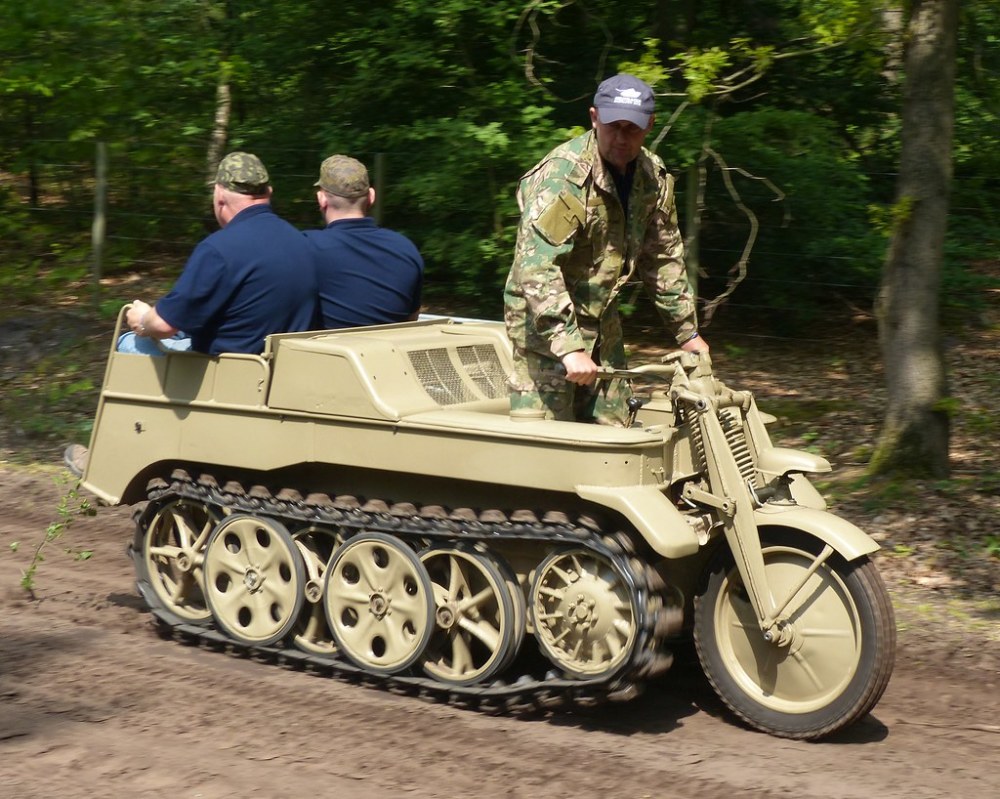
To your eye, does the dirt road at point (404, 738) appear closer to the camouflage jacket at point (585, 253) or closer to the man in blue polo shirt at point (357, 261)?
the camouflage jacket at point (585, 253)

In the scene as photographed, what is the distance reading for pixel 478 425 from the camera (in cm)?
530

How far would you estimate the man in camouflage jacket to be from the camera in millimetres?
5246

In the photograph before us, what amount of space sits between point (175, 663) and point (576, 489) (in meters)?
2.02

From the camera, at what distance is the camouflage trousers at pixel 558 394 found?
556 centimetres

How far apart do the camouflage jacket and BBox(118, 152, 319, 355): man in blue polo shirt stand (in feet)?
3.68

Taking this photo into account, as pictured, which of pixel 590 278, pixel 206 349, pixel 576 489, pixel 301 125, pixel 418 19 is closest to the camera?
pixel 576 489

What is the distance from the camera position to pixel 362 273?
6512 millimetres

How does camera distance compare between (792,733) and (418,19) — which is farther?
(418,19)

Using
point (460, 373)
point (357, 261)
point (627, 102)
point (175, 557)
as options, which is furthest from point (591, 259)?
point (175, 557)

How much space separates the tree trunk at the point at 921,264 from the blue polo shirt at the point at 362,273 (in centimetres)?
320

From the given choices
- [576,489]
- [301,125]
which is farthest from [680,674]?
[301,125]

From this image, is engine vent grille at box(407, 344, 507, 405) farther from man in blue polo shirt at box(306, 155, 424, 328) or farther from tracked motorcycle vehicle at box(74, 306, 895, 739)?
man in blue polo shirt at box(306, 155, 424, 328)

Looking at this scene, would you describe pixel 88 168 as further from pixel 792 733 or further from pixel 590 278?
pixel 792 733

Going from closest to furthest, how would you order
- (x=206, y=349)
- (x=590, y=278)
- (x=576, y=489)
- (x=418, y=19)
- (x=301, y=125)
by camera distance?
(x=576, y=489)
(x=590, y=278)
(x=206, y=349)
(x=418, y=19)
(x=301, y=125)
